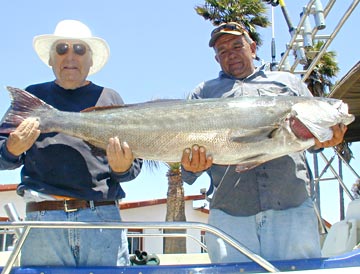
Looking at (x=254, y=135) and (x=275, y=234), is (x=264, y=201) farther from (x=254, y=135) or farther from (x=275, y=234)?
(x=254, y=135)

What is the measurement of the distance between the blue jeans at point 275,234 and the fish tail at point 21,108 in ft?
5.25

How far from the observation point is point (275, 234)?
3.78 m

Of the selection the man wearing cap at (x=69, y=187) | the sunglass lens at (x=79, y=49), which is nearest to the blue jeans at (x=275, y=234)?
the man wearing cap at (x=69, y=187)

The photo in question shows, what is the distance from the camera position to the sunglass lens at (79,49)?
157 inches

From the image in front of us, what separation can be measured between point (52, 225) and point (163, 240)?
1651 cm

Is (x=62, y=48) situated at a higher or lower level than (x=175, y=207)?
higher

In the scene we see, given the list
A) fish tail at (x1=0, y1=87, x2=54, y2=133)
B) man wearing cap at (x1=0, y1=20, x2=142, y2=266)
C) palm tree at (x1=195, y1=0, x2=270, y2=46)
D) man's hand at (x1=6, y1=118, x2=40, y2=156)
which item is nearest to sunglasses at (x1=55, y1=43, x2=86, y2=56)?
man wearing cap at (x1=0, y1=20, x2=142, y2=266)

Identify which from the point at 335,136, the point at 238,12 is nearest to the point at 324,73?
the point at 238,12

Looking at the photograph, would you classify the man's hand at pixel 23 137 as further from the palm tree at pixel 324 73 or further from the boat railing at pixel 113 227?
the palm tree at pixel 324 73

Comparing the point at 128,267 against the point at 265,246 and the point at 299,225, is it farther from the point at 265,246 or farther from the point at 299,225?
the point at 299,225

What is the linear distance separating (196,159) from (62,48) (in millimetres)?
1364

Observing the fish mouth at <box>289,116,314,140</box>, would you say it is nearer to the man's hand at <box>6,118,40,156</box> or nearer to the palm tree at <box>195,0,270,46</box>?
the man's hand at <box>6,118,40,156</box>

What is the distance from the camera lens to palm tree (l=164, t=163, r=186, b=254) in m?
17.9

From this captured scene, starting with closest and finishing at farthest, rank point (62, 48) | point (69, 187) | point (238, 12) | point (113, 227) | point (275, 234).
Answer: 1. point (113, 227)
2. point (69, 187)
3. point (275, 234)
4. point (62, 48)
5. point (238, 12)
